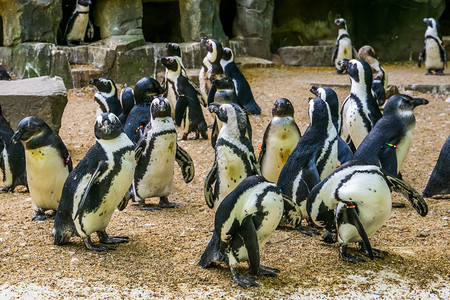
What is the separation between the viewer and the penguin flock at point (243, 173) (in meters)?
3.85

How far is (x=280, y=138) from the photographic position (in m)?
5.30

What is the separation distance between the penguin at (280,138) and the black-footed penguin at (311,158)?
0.37 meters

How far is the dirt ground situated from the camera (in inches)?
146

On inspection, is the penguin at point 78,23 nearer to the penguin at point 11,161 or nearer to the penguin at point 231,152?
the penguin at point 11,161

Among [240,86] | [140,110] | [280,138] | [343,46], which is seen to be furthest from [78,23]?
[280,138]

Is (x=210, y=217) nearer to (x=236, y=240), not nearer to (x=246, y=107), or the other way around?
(x=236, y=240)

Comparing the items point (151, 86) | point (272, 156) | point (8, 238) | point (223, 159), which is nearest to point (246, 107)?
point (151, 86)

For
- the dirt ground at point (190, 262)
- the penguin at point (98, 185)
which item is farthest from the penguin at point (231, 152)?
the penguin at point (98, 185)

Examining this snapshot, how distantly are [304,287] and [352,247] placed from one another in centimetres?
83

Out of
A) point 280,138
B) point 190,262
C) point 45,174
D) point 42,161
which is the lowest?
point 190,262

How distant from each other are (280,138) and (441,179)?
5.48 ft

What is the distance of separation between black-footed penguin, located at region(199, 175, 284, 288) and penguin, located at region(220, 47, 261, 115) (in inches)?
225

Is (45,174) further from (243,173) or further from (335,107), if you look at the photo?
(335,107)

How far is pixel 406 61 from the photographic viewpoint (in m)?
16.1
